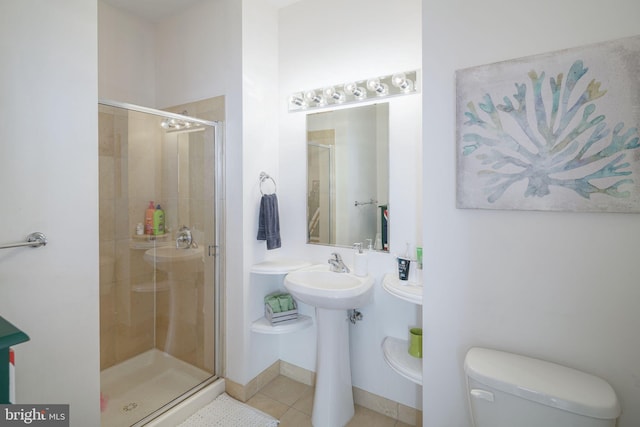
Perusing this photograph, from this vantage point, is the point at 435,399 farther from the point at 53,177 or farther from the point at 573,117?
the point at 53,177

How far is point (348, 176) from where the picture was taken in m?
2.11

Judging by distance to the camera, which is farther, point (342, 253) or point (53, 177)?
point (342, 253)

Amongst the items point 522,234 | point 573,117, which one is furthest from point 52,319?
point 573,117

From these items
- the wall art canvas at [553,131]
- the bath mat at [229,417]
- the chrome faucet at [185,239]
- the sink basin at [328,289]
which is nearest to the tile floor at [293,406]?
the bath mat at [229,417]

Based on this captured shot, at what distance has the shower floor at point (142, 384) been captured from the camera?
1.71m

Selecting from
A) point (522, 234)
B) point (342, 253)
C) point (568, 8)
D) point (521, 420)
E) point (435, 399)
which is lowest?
point (435, 399)

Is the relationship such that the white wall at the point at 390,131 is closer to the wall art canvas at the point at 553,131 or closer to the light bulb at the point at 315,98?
the light bulb at the point at 315,98

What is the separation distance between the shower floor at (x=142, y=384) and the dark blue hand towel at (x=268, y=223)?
1.08m

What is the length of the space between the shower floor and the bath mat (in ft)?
0.64

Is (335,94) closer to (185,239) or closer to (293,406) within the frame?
(185,239)

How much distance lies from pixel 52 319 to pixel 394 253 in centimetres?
176

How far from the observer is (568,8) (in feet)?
3.61

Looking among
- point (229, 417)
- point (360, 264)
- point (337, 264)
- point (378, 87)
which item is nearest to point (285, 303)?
point (337, 264)

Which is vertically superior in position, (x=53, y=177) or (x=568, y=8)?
(x=568, y=8)
